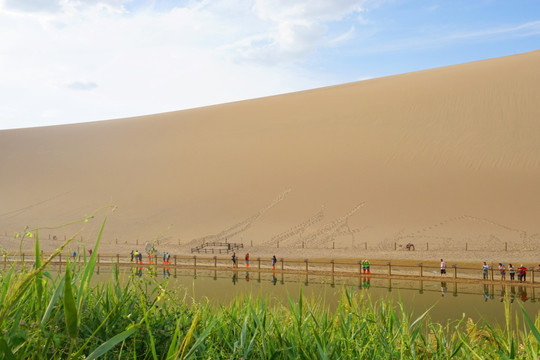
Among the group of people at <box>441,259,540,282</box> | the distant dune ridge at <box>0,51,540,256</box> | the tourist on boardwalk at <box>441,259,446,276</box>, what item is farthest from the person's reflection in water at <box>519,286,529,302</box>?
the distant dune ridge at <box>0,51,540,256</box>

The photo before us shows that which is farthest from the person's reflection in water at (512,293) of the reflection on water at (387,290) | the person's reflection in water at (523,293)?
the person's reflection in water at (523,293)

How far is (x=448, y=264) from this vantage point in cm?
2694

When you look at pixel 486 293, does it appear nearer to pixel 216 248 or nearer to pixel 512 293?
pixel 512 293

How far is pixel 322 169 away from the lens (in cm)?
4822

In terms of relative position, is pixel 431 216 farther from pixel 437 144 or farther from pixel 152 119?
pixel 152 119

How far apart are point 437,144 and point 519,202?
1087 centimetres

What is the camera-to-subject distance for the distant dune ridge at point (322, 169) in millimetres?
38656

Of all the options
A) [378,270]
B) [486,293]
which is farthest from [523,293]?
[378,270]

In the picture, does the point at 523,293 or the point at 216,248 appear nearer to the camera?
the point at 523,293

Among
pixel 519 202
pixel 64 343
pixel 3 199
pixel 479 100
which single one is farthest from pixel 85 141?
pixel 64 343

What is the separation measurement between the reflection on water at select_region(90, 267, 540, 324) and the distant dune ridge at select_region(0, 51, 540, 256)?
371 inches

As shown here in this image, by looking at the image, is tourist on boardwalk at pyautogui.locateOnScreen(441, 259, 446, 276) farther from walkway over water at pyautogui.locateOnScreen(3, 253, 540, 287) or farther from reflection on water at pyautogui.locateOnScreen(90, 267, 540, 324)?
reflection on water at pyautogui.locateOnScreen(90, 267, 540, 324)

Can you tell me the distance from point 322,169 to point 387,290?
28833 mm

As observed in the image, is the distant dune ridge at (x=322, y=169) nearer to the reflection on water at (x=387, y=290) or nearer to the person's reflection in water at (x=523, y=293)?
the reflection on water at (x=387, y=290)
